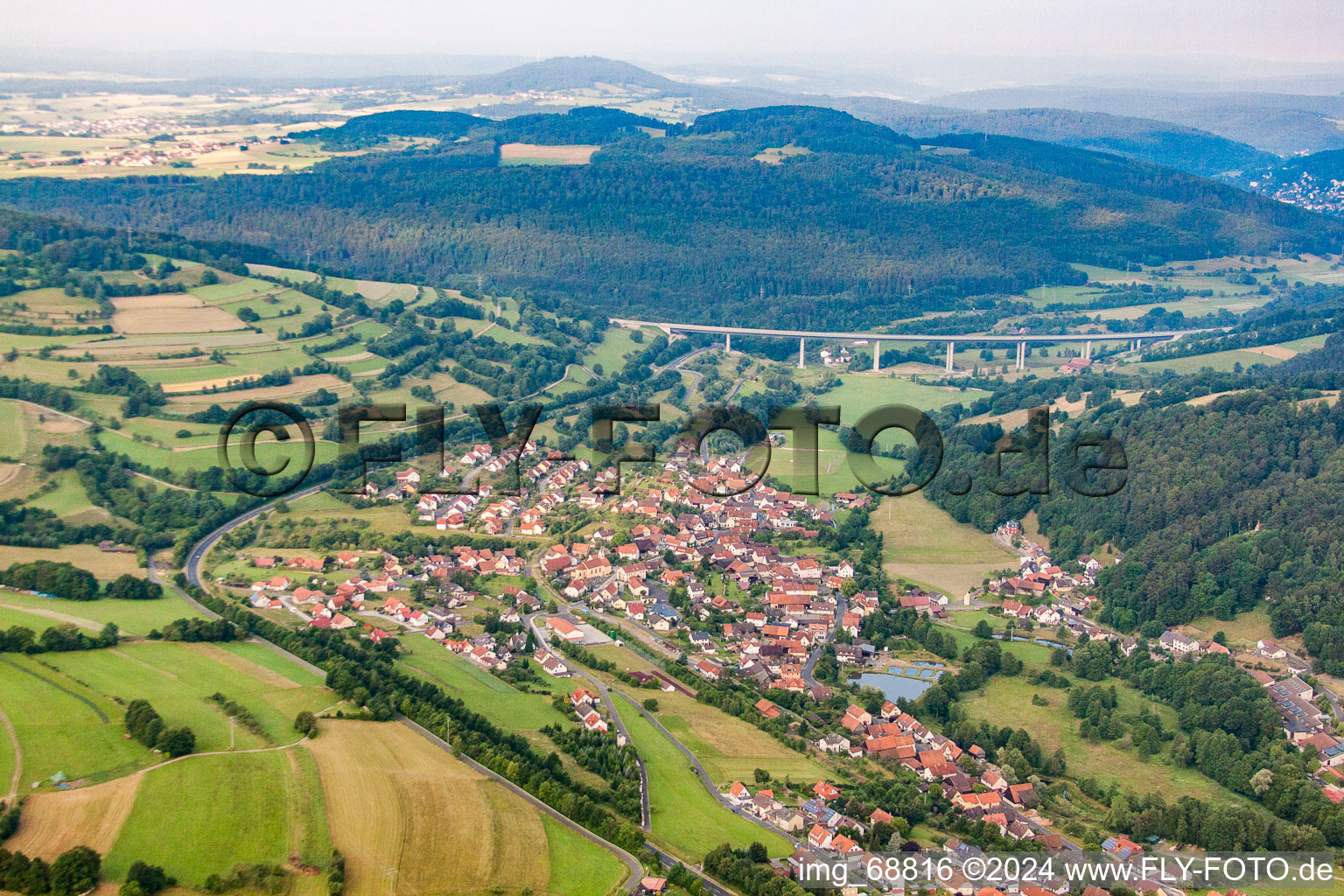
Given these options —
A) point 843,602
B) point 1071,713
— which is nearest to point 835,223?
point 843,602

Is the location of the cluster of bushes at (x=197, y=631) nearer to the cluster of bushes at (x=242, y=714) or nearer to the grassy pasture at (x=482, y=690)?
the cluster of bushes at (x=242, y=714)

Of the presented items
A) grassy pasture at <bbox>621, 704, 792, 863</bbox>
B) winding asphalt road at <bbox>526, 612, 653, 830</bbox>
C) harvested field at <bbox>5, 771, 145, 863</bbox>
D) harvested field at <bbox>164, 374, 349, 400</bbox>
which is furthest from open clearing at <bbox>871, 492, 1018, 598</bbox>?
harvested field at <bbox>5, 771, 145, 863</bbox>

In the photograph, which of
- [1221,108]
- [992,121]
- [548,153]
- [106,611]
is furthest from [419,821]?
[1221,108]

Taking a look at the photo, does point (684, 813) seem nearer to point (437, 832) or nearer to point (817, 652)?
point (437, 832)

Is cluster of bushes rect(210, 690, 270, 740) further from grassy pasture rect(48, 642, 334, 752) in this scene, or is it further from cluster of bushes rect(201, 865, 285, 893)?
cluster of bushes rect(201, 865, 285, 893)

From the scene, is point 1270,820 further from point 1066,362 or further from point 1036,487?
point 1066,362
